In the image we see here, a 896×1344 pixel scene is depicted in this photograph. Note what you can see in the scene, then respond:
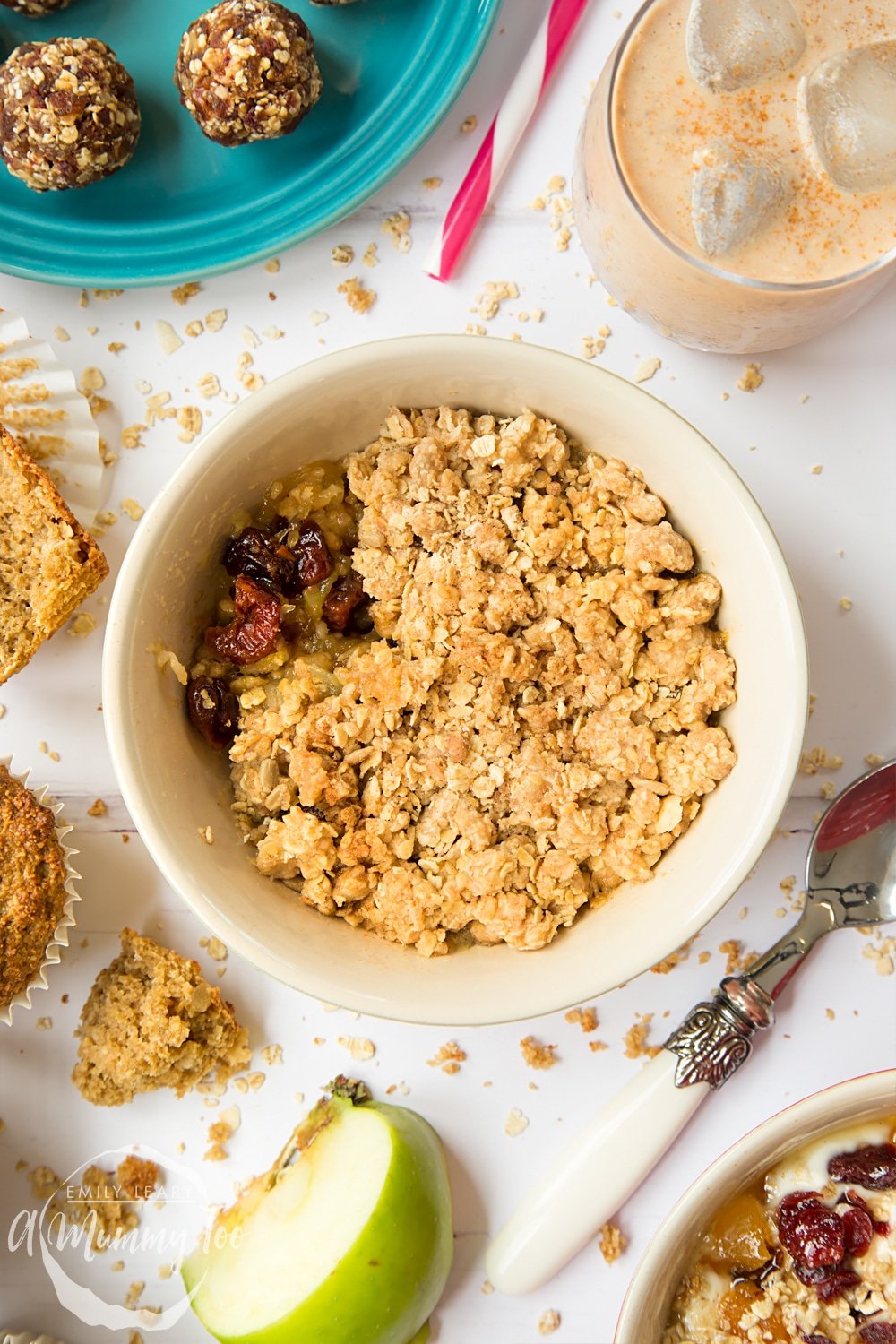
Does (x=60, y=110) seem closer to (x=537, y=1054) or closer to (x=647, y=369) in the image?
(x=647, y=369)

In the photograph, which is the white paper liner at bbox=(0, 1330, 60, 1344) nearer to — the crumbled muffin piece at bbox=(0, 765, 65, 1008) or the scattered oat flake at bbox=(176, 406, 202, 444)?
the crumbled muffin piece at bbox=(0, 765, 65, 1008)

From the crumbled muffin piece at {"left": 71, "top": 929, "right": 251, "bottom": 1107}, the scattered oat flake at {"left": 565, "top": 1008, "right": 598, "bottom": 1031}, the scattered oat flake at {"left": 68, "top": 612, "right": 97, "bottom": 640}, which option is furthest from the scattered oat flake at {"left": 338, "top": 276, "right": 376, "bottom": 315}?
the scattered oat flake at {"left": 565, "top": 1008, "right": 598, "bottom": 1031}

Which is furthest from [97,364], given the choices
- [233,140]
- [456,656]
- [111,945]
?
[111,945]

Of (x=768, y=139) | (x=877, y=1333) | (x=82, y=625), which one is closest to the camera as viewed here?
(x=768, y=139)

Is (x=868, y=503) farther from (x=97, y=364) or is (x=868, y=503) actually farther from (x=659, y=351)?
(x=97, y=364)

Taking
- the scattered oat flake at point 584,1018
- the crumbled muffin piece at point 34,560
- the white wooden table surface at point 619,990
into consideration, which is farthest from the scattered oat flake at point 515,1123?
the crumbled muffin piece at point 34,560

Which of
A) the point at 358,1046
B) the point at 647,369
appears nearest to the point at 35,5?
the point at 647,369
